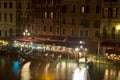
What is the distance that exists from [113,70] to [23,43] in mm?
25416

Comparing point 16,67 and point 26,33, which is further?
point 26,33

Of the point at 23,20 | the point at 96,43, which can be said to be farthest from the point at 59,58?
the point at 23,20

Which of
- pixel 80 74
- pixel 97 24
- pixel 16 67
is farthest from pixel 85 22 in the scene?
pixel 16 67

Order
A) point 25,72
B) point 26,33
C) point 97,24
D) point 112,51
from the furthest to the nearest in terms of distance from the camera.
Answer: point 26,33 → point 97,24 → point 112,51 → point 25,72

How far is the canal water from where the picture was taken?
59.7 meters

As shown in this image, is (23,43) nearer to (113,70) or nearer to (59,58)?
(59,58)

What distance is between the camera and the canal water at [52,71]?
5972 centimetres

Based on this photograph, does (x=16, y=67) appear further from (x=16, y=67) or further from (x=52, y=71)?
(x=52, y=71)

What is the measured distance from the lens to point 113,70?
63.8 metres

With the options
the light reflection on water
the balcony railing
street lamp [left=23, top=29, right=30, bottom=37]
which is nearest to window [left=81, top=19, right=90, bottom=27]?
the balcony railing

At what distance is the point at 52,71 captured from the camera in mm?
64125

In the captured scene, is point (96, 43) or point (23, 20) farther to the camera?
point (23, 20)

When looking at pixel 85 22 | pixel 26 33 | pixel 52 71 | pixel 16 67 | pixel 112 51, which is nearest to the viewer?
pixel 52 71

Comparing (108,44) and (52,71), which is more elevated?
(108,44)
